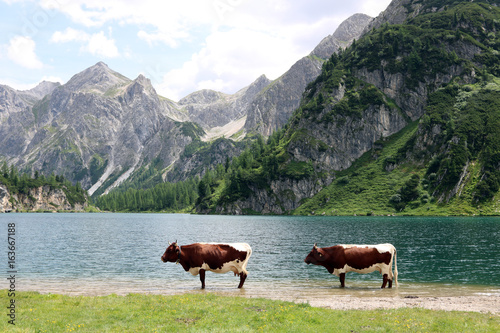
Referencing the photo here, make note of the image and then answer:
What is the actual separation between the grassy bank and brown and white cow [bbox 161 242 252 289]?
991 centimetres

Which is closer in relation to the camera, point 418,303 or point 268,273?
point 418,303

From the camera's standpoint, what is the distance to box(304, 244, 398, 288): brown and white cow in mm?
39625

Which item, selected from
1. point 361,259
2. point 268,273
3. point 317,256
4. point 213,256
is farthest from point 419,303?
point 268,273

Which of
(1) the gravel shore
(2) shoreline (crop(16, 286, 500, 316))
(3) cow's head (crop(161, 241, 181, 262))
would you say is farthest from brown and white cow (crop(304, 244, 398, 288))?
(3) cow's head (crop(161, 241, 181, 262))

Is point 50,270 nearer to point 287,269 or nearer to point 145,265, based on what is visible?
point 145,265

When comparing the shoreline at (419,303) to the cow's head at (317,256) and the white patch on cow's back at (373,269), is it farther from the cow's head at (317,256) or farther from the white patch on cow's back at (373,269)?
the cow's head at (317,256)

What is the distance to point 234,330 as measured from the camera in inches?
778

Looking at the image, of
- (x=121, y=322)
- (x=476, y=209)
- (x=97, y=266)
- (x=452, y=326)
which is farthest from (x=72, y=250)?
(x=476, y=209)

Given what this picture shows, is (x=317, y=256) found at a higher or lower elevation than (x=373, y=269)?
higher

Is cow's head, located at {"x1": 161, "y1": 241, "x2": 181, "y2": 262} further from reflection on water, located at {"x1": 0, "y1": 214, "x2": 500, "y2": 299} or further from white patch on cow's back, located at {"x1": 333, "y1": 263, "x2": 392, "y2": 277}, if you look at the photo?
white patch on cow's back, located at {"x1": 333, "y1": 263, "x2": 392, "y2": 277}

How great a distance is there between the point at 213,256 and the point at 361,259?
53.2 ft

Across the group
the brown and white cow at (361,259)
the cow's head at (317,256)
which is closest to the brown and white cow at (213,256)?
the cow's head at (317,256)

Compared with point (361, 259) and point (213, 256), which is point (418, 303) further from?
point (213, 256)

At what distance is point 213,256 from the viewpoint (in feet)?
127
